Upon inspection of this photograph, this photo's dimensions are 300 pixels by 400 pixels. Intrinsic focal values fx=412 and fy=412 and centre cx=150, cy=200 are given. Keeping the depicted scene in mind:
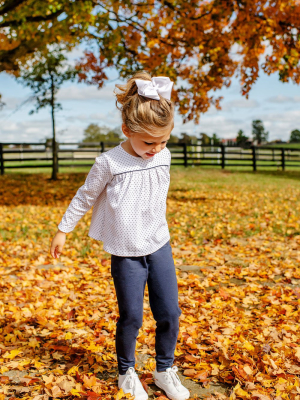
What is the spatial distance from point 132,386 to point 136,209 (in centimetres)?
118

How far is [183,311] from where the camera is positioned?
4.15 metres

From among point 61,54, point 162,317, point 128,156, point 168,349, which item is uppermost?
point 61,54

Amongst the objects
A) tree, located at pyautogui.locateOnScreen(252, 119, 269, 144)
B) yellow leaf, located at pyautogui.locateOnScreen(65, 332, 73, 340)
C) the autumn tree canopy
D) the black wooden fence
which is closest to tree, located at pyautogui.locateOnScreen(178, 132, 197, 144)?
the black wooden fence

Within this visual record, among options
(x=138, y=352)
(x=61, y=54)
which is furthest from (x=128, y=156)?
(x=61, y=54)

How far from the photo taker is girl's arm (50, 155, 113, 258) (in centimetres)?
249

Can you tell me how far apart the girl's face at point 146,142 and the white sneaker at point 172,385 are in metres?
1.45

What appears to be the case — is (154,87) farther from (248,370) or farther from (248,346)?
(248,346)

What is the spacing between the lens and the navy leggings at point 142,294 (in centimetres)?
253

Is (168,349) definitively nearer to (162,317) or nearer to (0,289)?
(162,317)

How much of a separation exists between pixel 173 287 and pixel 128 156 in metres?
0.88

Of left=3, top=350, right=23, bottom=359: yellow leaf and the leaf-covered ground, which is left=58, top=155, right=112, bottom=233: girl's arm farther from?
left=3, top=350, right=23, bottom=359: yellow leaf

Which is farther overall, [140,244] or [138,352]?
[138,352]

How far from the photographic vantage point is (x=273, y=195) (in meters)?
12.5

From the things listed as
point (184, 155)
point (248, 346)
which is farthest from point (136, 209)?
point (184, 155)
